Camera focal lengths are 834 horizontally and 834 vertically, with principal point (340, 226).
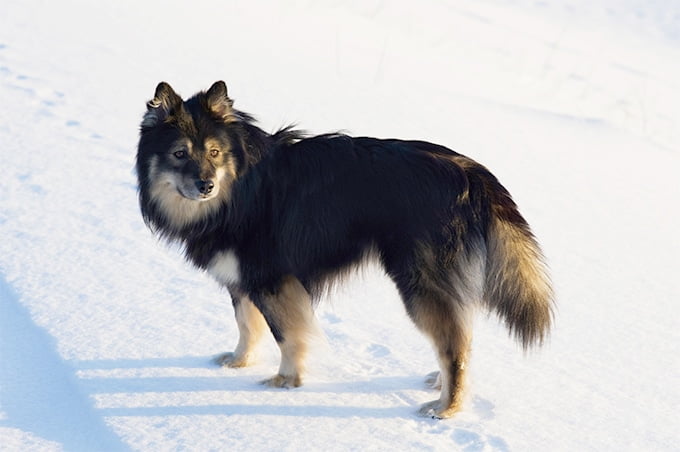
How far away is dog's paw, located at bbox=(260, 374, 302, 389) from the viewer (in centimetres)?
399

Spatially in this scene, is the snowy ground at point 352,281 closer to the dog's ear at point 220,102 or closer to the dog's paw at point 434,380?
the dog's paw at point 434,380

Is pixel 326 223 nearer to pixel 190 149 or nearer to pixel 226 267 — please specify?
pixel 226 267

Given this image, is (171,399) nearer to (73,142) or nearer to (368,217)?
(368,217)

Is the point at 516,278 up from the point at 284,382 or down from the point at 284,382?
up

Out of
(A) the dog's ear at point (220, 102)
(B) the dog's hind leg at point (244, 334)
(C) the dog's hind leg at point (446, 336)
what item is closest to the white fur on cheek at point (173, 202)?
(A) the dog's ear at point (220, 102)

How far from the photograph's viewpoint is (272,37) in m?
9.77

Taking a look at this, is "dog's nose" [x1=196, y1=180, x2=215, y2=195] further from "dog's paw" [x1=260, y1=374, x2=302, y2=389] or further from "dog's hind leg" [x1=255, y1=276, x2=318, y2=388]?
"dog's paw" [x1=260, y1=374, x2=302, y2=389]

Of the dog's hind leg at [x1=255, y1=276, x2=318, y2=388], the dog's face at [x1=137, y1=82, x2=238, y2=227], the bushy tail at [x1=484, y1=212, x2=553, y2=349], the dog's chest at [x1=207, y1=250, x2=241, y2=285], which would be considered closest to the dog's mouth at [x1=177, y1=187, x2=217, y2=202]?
the dog's face at [x1=137, y1=82, x2=238, y2=227]

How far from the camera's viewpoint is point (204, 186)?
12.2ft

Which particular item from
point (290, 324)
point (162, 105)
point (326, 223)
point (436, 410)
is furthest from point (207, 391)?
point (162, 105)

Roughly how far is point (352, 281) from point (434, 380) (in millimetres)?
619

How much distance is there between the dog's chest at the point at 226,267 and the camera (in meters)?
3.93

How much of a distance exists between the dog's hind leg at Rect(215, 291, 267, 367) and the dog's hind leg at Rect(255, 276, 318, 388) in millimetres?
202

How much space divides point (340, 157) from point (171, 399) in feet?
4.39
